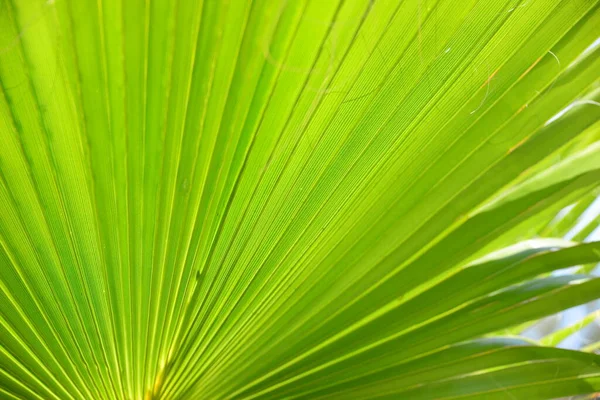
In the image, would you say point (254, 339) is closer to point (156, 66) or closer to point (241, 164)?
point (241, 164)

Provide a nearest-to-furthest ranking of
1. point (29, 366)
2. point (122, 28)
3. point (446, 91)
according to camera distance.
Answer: point (122, 28)
point (446, 91)
point (29, 366)

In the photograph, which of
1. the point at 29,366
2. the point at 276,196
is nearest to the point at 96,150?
the point at 276,196

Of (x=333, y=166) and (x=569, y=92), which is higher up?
(x=569, y=92)

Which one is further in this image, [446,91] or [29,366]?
[29,366]

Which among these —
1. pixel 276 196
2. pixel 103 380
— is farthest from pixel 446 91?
pixel 103 380

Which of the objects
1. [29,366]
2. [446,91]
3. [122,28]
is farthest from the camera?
[29,366]

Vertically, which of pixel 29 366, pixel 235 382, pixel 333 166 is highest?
pixel 333 166
